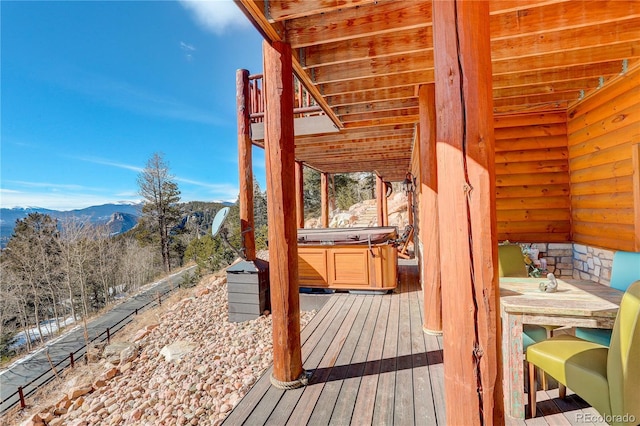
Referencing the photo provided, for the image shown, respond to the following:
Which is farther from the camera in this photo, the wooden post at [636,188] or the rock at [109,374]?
the rock at [109,374]

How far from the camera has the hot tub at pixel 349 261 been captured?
487 cm

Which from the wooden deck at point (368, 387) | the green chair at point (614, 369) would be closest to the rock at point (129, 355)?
the wooden deck at point (368, 387)

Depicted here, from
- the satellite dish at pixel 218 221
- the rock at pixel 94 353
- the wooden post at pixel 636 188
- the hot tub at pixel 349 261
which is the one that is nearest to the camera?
the wooden post at pixel 636 188

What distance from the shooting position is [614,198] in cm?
324

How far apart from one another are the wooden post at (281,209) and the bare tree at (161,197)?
18.8 metres

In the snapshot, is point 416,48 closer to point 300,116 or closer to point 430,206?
point 430,206

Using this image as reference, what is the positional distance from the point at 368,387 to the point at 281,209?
5.18 ft

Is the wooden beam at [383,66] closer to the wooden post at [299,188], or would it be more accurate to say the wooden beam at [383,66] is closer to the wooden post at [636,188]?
the wooden post at [636,188]

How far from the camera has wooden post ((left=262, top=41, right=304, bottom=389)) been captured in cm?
229

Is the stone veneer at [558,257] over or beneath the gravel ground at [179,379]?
over

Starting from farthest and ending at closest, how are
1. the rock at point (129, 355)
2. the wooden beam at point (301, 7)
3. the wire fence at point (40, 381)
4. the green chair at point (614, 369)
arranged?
the wire fence at point (40, 381), the rock at point (129, 355), the wooden beam at point (301, 7), the green chair at point (614, 369)

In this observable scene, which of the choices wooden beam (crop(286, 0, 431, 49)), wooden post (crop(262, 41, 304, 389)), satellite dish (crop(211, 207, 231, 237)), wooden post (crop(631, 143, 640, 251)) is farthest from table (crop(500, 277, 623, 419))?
satellite dish (crop(211, 207, 231, 237))

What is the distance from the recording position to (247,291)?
4.94 m

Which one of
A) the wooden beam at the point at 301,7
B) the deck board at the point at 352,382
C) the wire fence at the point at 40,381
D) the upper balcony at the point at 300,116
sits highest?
the upper balcony at the point at 300,116
